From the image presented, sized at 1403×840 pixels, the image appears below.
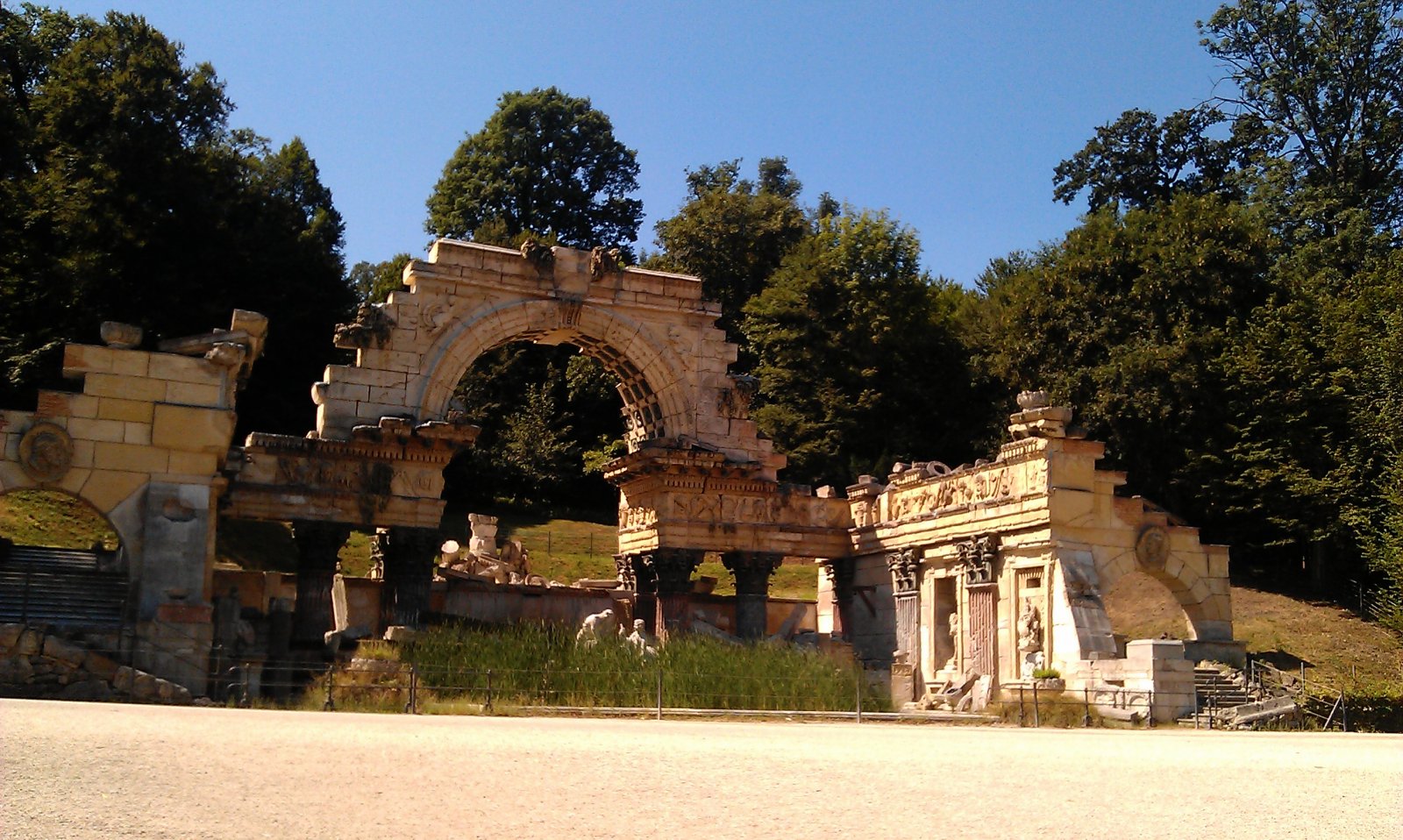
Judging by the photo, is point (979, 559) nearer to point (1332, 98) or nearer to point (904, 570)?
point (904, 570)

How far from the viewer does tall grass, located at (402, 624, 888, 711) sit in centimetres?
2189

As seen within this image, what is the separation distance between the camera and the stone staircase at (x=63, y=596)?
71.5 feet

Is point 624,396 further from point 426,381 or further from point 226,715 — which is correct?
point 226,715

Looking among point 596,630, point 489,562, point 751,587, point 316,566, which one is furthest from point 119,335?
point 751,587

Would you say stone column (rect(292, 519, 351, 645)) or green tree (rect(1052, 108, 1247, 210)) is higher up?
green tree (rect(1052, 108, 1247, 210))

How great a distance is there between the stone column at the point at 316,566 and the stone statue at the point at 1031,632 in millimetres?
11785

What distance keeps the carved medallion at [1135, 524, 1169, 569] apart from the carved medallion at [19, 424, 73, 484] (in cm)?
1710

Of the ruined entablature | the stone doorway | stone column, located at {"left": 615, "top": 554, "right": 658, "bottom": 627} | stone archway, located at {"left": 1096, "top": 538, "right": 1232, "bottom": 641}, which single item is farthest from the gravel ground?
stone column, located at {"left": 615, "top": 554, "right": 658, "bottom": 627}

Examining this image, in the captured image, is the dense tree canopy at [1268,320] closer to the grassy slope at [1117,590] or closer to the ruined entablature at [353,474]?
the grassy slope at [1117,590]

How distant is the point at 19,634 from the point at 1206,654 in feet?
58.7

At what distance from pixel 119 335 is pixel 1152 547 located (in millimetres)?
17065

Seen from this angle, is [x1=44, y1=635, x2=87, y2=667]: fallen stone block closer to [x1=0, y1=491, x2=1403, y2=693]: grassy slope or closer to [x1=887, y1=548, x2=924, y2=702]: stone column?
[x1=0, y1=491, x2=1403, y2=693]: grassy slope

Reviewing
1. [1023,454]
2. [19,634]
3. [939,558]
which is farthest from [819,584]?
[19,634]

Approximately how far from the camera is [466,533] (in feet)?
146
